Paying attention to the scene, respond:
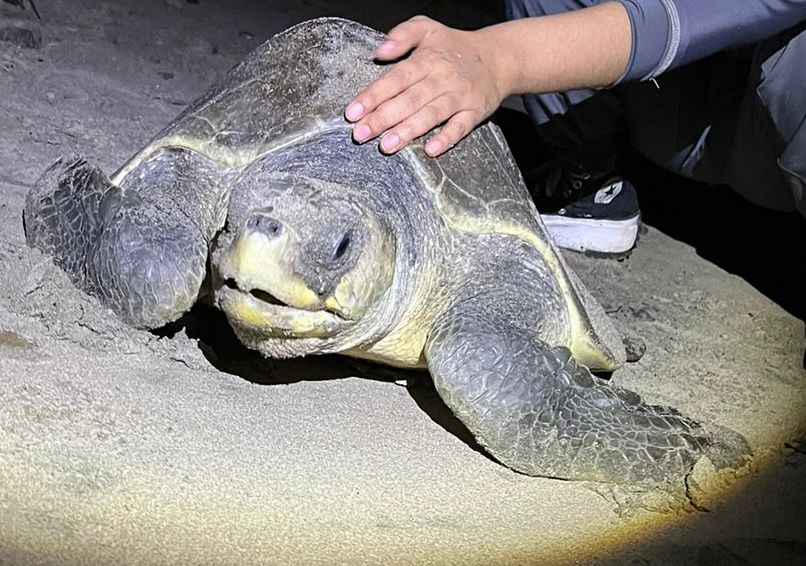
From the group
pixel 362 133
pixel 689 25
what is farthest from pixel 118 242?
pixel 689 25

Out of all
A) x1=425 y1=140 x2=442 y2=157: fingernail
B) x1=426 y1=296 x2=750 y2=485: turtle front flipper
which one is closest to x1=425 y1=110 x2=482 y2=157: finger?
x1=425 y1=140 x2=442 y2=157: fingernail

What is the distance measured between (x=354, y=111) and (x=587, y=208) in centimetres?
121

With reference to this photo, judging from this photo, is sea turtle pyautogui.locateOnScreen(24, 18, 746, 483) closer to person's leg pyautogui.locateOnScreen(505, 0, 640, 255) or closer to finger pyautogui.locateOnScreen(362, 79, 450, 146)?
finger pyautogui.locateOnScreen(362, 79, 450, 146)

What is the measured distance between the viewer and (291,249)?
156 cm

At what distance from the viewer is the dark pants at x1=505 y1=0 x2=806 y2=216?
2.26 metres

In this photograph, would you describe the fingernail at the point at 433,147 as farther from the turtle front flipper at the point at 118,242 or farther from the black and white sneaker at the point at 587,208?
the black and white sneaker at the point at 587,208

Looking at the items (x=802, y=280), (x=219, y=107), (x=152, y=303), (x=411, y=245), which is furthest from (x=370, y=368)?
(x=802, y=280)

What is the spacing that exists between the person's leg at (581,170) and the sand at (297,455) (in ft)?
1.21

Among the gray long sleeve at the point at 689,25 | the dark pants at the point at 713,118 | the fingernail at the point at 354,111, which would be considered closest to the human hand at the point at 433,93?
the fingernail at the point at 354,111

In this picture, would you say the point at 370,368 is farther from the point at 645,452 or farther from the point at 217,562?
the point at 217,562

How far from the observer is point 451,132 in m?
1.93

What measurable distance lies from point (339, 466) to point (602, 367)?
690 mm

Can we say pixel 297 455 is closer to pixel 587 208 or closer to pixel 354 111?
pixel 354 111

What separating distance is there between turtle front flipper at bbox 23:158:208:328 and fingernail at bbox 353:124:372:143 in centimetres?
36
